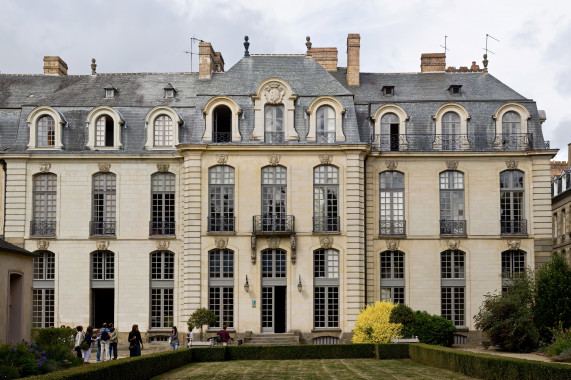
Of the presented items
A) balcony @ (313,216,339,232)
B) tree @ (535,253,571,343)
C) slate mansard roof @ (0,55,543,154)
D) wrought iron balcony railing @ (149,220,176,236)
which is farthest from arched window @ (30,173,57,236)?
tree @ (535,253,571,343)

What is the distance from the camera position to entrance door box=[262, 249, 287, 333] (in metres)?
39.0

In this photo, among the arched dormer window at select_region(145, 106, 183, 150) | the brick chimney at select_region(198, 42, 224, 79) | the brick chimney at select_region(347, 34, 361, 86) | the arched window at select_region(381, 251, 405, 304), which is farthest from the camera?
the brick chimney at select_region(198, 42, 224, 79)

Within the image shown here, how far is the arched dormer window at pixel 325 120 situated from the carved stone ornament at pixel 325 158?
0.65 m

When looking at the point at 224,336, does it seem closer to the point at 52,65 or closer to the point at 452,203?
the point at 452,203

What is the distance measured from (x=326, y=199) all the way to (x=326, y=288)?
402 centimetres

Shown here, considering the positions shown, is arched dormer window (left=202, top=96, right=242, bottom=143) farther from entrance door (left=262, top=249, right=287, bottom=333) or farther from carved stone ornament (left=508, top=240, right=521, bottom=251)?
carved stone ornament (left=508, top=240, right=521, bottom=251)

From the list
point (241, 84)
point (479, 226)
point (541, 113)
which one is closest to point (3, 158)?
point (241, 84)

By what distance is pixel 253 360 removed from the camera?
33000 millimetres

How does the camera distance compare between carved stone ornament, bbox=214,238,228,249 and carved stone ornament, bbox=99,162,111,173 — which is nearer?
carved stone ornament, bbox=214,238,228,249

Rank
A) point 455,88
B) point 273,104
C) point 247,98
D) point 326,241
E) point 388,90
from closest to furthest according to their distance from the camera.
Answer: point 326,241, point 273,104, point 247,98, point 455,88, point 388,90

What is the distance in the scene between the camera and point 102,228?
40.5m

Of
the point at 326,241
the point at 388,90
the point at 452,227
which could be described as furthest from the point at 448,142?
the point at 326,241

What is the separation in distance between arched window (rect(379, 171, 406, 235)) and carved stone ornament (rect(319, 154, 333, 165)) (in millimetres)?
3043

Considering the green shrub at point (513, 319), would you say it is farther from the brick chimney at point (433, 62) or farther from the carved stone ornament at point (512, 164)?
the brick chimney at point (433, 62)
